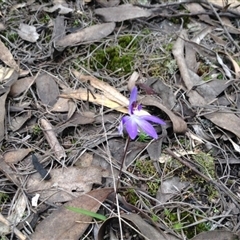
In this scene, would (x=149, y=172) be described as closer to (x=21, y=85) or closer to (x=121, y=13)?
(x=21, y=85)

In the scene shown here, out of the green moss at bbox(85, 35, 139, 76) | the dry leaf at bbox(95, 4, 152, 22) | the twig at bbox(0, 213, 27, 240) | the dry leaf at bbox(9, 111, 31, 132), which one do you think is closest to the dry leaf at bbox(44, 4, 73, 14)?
the dry leaf at bbox(95, 4, 152, 22)

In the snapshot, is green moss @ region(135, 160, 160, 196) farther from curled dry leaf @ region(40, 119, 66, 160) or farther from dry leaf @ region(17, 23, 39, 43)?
dry leaf @ region(17, 23, 39, 43)

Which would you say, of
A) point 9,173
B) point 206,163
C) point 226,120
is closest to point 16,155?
point 9,173

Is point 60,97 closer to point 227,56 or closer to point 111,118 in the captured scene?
point 111,118

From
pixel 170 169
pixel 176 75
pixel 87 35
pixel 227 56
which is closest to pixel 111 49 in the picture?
pixel 87 35

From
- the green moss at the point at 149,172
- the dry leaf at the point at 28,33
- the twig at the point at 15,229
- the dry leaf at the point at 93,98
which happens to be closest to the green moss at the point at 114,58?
the dry leaf at the point at 93,98

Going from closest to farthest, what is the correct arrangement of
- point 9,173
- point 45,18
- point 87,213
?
point 87,213 < point 9,173 < point 45,18
